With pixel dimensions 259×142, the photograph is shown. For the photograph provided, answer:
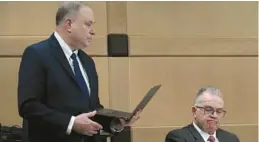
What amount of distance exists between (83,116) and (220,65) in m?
2.06

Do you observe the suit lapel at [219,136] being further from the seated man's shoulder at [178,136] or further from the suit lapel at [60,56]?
the suit lapel at [60,56]

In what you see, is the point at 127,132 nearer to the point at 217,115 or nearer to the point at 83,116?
the point at 217,115

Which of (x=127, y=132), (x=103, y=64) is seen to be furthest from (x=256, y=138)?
(x=103, y=64)

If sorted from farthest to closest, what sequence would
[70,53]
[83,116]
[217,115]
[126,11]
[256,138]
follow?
[256,138]
[126,11]
[217,115]
[70,53]
[83,116]

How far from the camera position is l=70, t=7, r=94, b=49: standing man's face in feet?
8.82

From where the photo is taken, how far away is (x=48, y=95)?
101 inches

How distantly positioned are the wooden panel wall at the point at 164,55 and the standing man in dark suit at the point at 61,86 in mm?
1232

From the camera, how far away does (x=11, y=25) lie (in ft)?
12.6

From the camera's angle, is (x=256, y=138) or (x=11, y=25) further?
(x=256, y=138)

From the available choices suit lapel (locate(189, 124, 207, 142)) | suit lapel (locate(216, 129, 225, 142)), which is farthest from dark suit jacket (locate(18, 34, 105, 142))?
suit lapel (locate(216, 129, 225, 142))

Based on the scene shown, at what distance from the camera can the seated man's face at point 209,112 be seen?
3.18 m

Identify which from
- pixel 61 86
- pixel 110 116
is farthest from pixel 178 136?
pixel 61 86

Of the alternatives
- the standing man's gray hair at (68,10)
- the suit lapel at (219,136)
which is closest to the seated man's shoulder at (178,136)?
the suit lapel at (219,136)

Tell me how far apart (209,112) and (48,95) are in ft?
3.56
